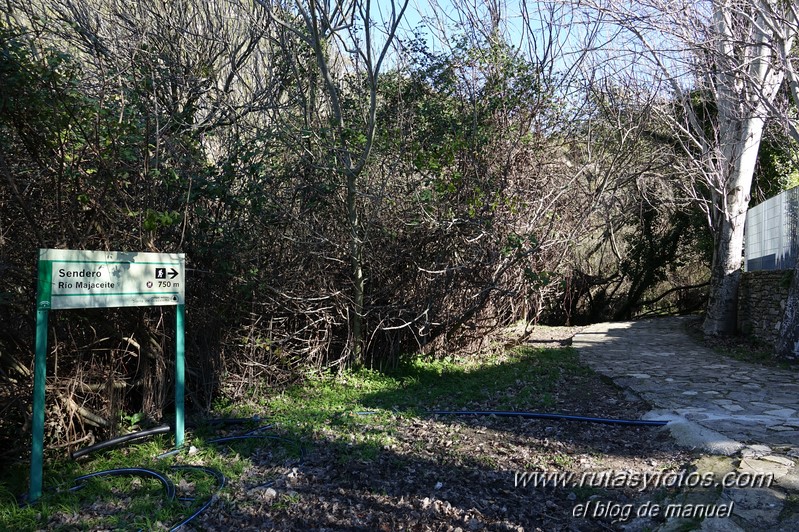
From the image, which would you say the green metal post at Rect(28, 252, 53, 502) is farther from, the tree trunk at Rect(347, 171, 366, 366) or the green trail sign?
the tree trunk at Rect(347, 171, 366, 366)

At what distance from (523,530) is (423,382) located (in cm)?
435

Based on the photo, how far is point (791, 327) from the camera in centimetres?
930

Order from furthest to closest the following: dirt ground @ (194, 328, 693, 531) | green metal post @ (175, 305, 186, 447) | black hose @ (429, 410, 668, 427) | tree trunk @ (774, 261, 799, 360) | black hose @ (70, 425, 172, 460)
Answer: tree trunk @ (774, 261, 799, 360), black hose @ (429, 410, 668, 427), green metal post @ (175, 305, 186, 447), black hose @ (70, 425, 172, 460), dirt ground @ (194, 328, 693, 531)

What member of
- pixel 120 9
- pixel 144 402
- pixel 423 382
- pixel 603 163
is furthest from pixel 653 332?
pixel 120 9

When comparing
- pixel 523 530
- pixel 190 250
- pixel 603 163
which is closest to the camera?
pixel 523 530

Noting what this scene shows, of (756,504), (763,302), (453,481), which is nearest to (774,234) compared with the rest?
(763,302)

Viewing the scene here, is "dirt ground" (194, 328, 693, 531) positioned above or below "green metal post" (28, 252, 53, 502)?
below

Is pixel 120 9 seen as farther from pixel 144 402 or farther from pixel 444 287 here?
pixel 444 287

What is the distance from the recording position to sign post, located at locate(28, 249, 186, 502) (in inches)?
170

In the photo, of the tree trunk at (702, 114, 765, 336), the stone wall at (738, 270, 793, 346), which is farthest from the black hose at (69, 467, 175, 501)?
the tree trunk at (702, 114, 765, 336)

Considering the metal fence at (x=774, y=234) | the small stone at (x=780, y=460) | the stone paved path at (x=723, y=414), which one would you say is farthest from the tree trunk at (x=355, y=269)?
the metal fence at (x=774, y=234)

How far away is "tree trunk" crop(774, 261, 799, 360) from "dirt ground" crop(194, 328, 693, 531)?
Result: 5193 mm

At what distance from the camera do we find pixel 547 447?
207 inches

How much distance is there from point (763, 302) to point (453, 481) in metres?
9.06
